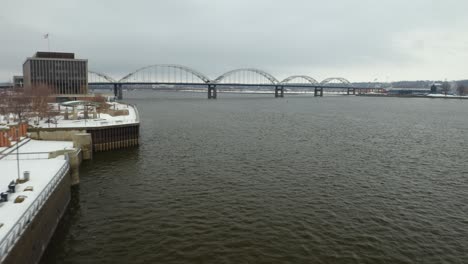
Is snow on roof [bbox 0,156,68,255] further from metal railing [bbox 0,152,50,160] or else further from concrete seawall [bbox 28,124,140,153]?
concrete seawall [bbox 28,124,140,153]

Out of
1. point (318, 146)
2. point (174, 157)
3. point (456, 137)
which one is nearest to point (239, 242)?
point (174, 157)

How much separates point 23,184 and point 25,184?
0.43 ft

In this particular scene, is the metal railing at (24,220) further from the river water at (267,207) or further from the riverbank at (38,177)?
the river water at (267,207)

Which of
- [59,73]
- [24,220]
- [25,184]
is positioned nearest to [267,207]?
[24,220]

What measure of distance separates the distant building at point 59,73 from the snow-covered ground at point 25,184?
8764 centimetres

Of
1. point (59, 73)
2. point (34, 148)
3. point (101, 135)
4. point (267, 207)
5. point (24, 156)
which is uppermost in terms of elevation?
point (59, 73)

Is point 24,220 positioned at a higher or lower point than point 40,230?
higher

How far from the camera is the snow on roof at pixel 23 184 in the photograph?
16280mm

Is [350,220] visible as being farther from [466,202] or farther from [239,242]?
[466,202]

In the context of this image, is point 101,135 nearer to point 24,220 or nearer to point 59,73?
point 24,220

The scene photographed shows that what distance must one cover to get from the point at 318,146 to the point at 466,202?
23.1 meters

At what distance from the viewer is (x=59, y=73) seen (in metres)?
117

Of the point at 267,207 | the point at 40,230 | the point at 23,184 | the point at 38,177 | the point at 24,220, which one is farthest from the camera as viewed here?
the point at 267,207

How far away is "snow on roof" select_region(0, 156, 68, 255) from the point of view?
16280 mm
